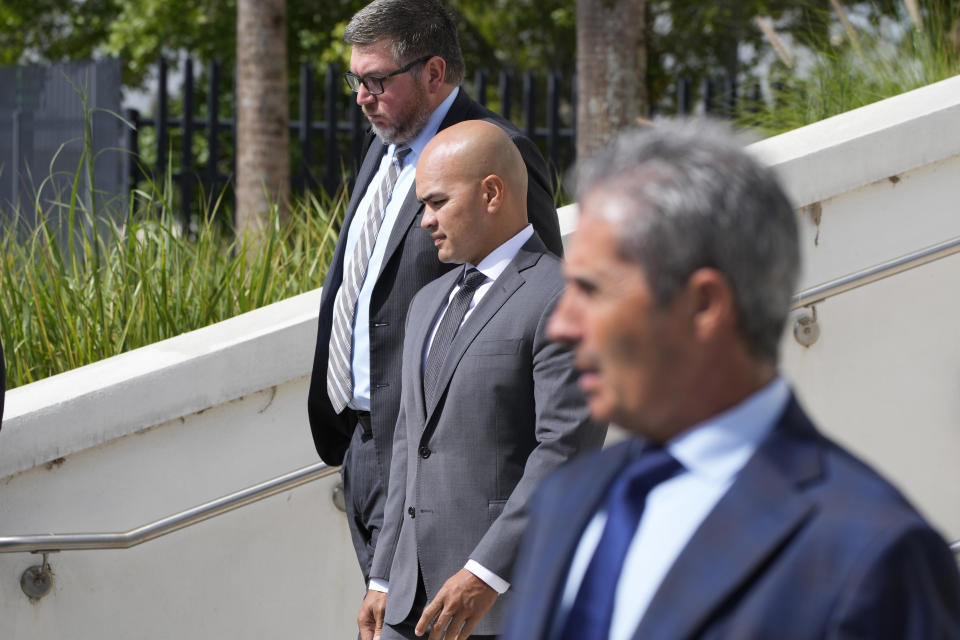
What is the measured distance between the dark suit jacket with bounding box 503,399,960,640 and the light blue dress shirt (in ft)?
6.25

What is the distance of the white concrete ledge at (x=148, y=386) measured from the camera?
3621 mm

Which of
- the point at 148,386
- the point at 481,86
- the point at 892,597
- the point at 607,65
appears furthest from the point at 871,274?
the point at 481,86

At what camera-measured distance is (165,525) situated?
3639 millimetres

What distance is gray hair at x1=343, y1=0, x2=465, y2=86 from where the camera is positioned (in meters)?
→ 3.16

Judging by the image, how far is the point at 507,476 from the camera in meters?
2.53

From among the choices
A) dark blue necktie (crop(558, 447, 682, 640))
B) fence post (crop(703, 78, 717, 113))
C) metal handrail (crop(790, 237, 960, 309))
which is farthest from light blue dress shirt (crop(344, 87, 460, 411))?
fence post (crop(703, 78, 717, 113))

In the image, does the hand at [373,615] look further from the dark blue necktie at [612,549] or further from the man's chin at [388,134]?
the dark blue necktie at [612,549]

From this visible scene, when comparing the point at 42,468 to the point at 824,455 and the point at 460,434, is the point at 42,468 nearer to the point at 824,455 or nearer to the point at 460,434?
the point at 460,434

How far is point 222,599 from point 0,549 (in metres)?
0.71

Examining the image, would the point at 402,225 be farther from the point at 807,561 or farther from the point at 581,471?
the point at 807,561

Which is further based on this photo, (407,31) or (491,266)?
(407,31)

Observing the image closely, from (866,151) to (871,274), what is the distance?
1.47 ft

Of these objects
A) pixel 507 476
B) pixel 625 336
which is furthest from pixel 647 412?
pixel 507 476

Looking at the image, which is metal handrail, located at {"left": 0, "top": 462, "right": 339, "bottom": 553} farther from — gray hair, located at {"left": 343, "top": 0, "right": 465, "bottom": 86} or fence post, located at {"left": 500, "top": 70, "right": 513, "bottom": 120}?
fence post, located at {"left": 500, "top": 70, "right": 513, "bottom": 120}
